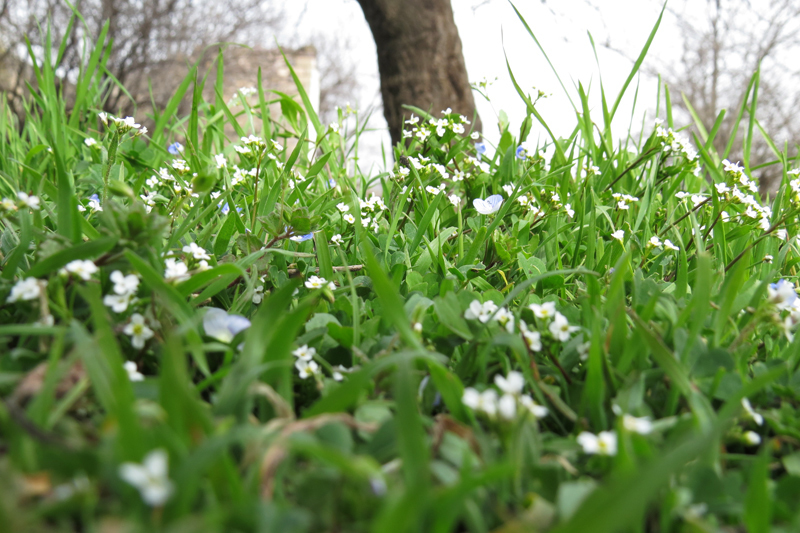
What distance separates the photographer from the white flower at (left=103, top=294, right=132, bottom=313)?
656 millimetres

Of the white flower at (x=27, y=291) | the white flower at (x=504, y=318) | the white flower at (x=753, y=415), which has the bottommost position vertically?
the white flower at (x=753, y=415)

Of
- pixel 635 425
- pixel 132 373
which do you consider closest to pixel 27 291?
pixel 132 373

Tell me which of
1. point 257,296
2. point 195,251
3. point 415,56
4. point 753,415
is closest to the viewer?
point 753,415

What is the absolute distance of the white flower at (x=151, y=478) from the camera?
0.37 metres

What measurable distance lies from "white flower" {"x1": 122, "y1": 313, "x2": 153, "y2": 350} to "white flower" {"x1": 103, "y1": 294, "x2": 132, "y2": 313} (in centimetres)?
2

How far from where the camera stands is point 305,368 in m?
0.68

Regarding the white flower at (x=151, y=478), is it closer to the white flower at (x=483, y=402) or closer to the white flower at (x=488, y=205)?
the white flower at (x=483, y=402)

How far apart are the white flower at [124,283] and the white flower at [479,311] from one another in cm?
43

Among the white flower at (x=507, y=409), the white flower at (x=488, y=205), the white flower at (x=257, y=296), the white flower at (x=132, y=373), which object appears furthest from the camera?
the white flower at (x=488, y=205)

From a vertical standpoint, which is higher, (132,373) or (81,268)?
(81,268)

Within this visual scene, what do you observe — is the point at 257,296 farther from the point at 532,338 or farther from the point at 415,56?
the point at 415,56

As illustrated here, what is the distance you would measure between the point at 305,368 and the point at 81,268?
29 centimetres

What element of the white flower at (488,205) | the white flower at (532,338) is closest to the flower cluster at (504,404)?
the white flower at (532,338)

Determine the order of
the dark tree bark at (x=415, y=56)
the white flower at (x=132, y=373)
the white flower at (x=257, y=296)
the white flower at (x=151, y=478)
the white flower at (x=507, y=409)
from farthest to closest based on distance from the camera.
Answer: the dark tree bark at (x=415, y=56) < the white flower at (x=257, y=296) < the white flower at (x=132, y=373) < the white flower at (x=507, y=409) < the white flower at (x=151, y=478)
